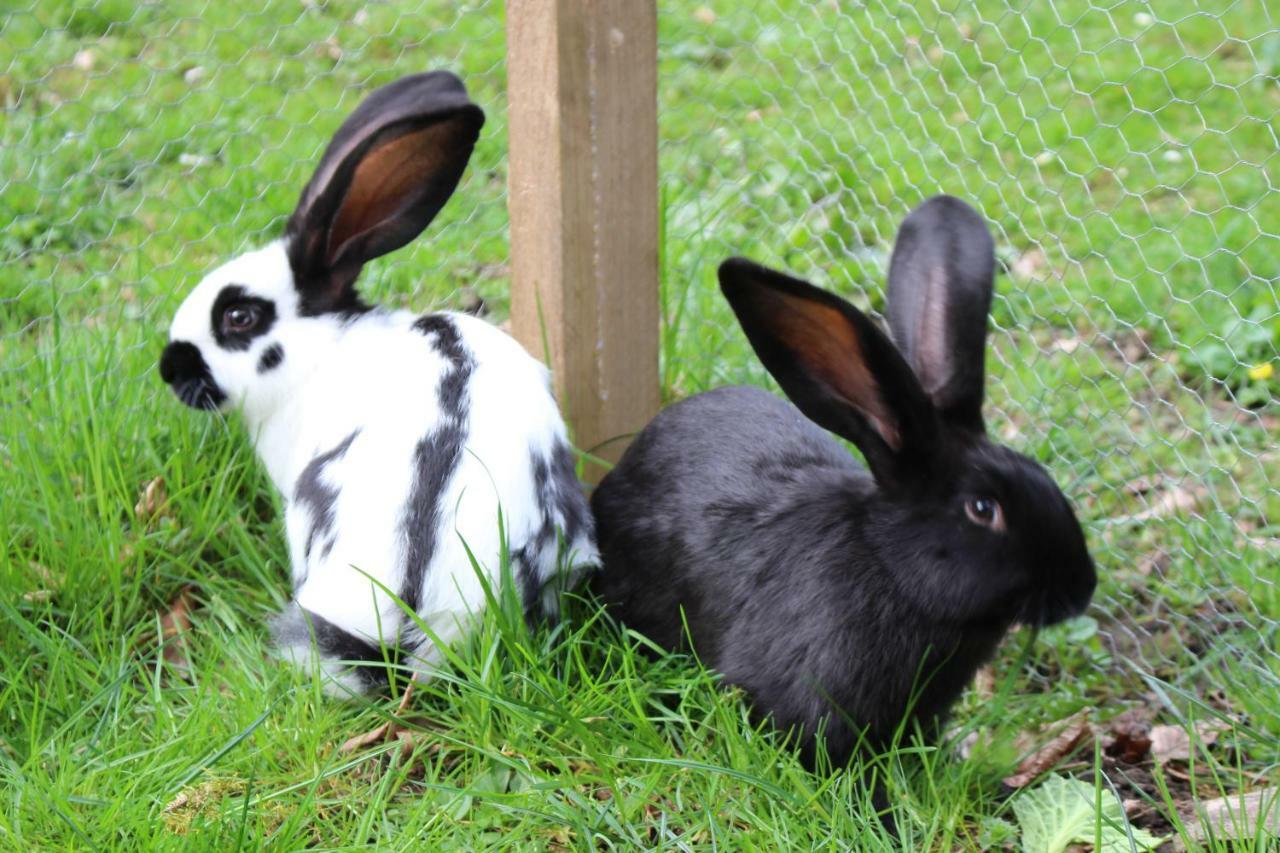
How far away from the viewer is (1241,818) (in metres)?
2.24

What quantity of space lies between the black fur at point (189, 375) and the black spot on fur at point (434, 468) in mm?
586

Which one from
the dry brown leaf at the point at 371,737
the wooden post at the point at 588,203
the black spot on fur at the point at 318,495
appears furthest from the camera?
the wooden post at the point at 588,203

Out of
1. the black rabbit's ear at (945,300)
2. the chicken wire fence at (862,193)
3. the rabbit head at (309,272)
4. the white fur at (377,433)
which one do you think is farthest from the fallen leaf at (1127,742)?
the rabbit head at (309,272)

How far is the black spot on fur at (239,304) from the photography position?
2.94m

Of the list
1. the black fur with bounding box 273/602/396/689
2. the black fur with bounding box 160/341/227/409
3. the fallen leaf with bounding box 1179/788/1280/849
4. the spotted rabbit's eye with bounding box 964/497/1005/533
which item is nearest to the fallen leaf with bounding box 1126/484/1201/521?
the fallen leaf with bounding box 1179/788/1280/849

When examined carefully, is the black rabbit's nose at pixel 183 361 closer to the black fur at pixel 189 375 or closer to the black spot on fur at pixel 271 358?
the black fur at pixel 189 375

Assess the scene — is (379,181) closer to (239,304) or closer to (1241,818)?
(239,304)

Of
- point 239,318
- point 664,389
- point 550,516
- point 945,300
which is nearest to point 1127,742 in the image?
point 945,300

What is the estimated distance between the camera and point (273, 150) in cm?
380

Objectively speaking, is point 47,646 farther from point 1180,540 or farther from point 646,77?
point 1180,540

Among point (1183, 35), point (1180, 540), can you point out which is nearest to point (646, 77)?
point (1180, 540)

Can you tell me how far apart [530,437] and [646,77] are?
81cm

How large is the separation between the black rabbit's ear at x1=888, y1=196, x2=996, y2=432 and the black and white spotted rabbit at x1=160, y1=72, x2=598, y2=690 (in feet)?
2.27

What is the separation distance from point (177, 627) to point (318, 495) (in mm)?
463
